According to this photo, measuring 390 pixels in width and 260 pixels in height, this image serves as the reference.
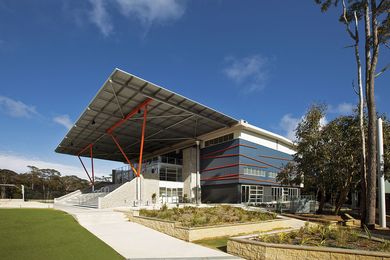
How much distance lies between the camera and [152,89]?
2483cm

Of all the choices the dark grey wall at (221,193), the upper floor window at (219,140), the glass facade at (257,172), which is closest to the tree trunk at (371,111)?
the dark grey wall at (221,193)

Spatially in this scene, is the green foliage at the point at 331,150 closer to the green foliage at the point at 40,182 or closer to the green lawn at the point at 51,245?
the green lawn at the point at 51,245

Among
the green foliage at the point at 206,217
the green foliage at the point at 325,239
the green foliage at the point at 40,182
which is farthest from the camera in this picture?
the green foliage at the point at 40,182

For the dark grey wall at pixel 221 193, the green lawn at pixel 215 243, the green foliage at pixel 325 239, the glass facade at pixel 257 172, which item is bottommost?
the dark grey wall at pixel 221 193

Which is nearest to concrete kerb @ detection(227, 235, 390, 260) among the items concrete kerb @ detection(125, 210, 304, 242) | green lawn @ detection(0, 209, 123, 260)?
concrete kerb @ detection(125, 210, 304, 242)

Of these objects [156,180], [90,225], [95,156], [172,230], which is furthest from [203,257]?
[95,156]

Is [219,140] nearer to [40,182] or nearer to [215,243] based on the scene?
[215,243]

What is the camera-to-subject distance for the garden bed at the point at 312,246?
7559 millimetres

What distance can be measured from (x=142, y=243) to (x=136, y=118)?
21.7m

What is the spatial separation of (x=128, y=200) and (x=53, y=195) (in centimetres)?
3175

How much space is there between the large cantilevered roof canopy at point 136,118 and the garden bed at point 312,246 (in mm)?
16754

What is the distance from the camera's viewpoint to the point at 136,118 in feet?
104

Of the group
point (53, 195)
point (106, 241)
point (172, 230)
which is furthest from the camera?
point (53, 195)

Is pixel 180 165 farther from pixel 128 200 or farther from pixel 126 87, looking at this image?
pixel 126 87
